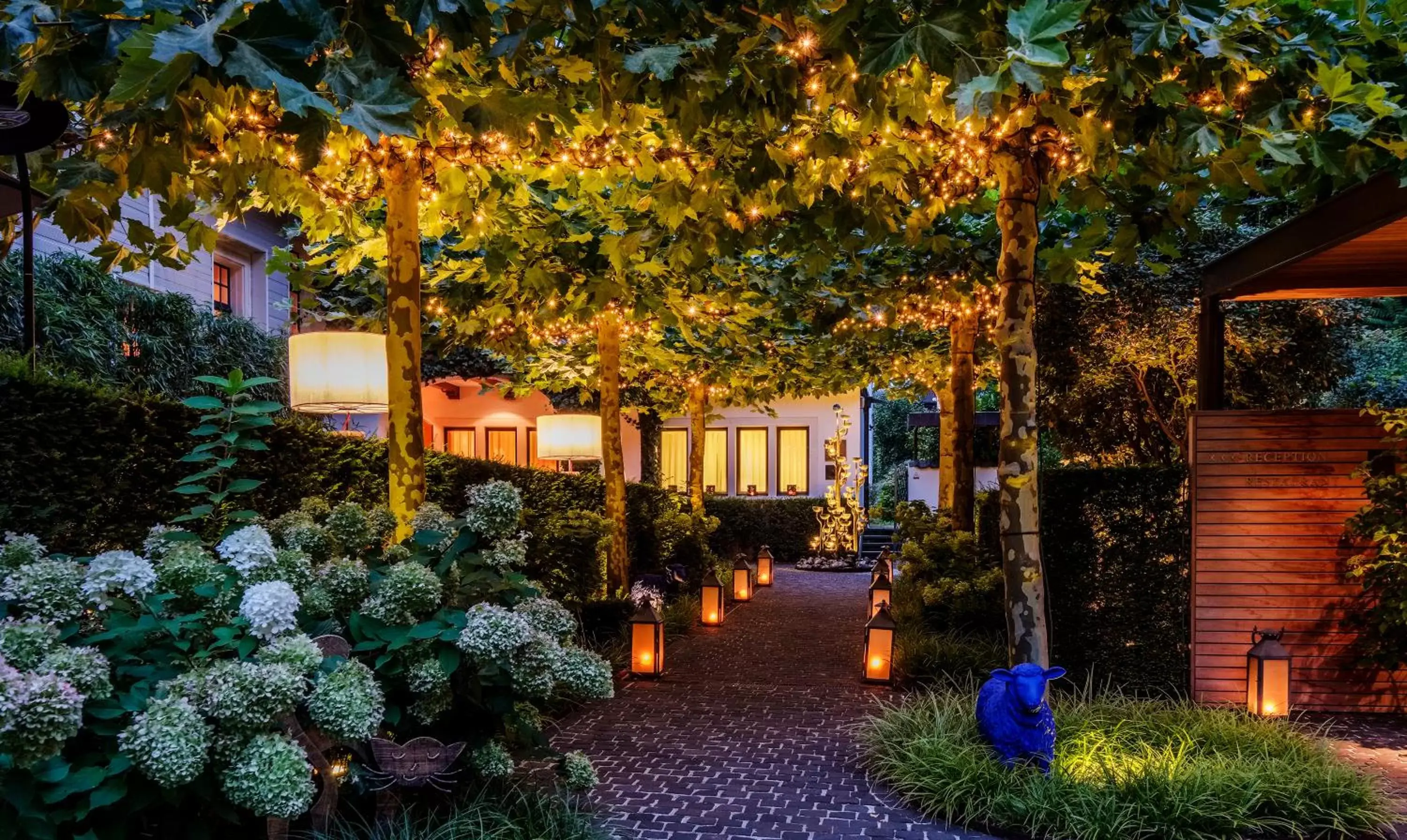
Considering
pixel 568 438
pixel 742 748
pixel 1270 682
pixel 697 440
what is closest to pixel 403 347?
pixel 742 748

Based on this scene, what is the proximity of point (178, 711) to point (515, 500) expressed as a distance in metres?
1.50

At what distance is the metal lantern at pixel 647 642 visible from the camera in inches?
Answer: 299

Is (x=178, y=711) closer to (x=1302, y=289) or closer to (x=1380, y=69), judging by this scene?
(x=1380, y=69)

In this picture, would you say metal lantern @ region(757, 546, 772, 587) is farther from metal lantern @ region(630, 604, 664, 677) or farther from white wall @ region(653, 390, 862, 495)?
metal lantern @ region(630, 604, 664, 677)

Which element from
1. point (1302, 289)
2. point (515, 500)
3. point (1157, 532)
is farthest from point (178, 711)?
point (1302, 289)

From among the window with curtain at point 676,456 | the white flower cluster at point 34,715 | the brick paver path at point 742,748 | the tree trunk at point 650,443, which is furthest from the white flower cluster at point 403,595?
the window with curtain at point 676,456

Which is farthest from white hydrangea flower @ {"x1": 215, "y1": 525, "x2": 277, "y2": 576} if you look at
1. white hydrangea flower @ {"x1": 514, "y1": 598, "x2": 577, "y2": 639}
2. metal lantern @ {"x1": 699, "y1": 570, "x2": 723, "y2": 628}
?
metal lantern @ {"x1": 699, "y1": 570, "x2": 723, "y2": 628}

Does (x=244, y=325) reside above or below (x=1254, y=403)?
above

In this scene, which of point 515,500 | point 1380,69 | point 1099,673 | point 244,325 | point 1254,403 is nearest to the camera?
point 515,500

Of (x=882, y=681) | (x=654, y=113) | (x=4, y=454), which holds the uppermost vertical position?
(x=654, y=113)

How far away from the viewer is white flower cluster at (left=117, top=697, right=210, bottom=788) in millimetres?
2369

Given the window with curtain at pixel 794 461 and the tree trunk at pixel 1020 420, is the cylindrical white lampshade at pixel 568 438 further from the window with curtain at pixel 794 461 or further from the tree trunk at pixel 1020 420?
the window with curtain at pixel 794 461

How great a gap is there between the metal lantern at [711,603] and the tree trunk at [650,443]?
10509mm

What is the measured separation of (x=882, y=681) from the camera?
7531 millimetres
